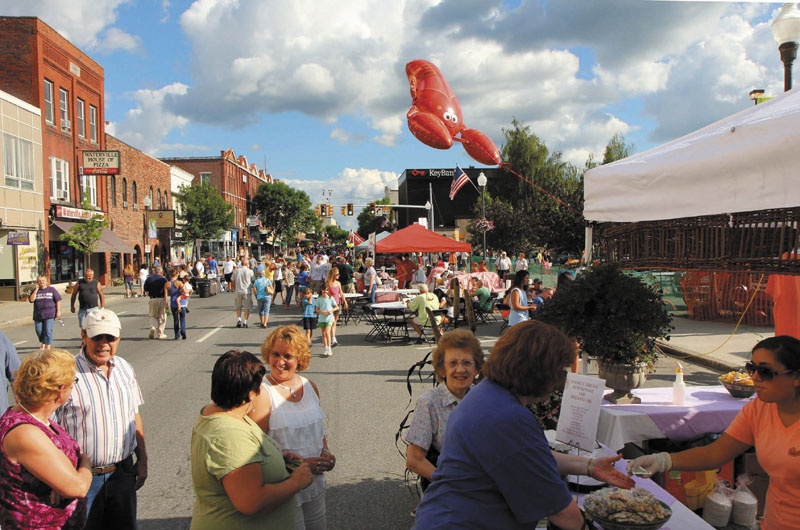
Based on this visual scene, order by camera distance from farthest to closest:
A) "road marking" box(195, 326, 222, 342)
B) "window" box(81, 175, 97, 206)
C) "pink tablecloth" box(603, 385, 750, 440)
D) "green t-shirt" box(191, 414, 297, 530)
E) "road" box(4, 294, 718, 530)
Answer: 1. "window" box(81, 175, 97, 206)
2. "road marking" box(195, 326, 222, 342)
3. "road" box(4, 294, 718, 530)
4. "pink tablecloth" box(603, 385, 750, 440)
5. "green t-shirt" box(191, 414, 297, 530)

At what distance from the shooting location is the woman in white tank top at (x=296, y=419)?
3.10 m

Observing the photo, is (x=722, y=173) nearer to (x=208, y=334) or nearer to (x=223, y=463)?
(x=223, y=463)

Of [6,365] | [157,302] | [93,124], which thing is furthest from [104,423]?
[93,124]

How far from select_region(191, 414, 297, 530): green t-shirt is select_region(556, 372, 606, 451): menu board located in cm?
152

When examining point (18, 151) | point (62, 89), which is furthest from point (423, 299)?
point (62, 89)

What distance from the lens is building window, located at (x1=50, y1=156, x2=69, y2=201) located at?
27.5m

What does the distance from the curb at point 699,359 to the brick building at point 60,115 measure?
26580mm

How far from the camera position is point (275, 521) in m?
2.54

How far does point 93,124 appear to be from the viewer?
108 feet

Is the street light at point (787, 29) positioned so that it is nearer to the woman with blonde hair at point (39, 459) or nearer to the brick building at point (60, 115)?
the woman with blonde hair at point (39, 459)

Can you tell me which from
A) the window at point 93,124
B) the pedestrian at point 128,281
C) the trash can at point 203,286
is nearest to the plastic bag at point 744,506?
the trash can at point 203,286

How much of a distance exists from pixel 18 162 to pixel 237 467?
2765 centimetres

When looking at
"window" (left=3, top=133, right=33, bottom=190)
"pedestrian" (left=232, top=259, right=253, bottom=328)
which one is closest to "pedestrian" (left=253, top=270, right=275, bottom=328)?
"pedestrian" (left=232, top=259, right=253, bottom=328)

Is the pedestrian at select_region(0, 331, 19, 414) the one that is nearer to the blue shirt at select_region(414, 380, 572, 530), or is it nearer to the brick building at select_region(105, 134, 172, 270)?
the blue shirt at select_region(414, 380, 572, 530)
